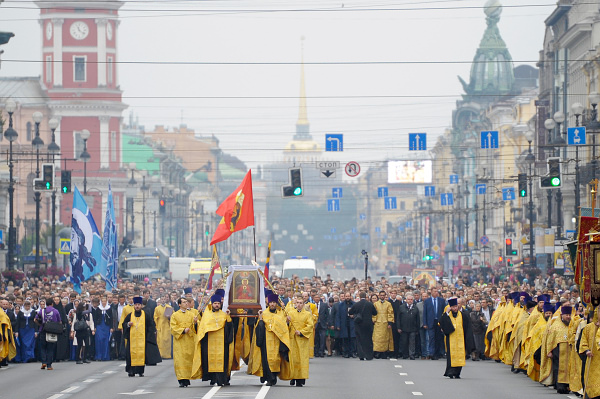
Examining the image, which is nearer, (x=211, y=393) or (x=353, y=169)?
(x=211, y=393)

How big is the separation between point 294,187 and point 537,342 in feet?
62.3

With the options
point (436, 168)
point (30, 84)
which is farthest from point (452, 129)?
point (30, 84)

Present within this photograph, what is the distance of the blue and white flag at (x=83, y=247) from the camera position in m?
40.5

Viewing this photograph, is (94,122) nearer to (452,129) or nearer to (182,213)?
(182,213)

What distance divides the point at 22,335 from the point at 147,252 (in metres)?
45.5

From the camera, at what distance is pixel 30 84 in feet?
361

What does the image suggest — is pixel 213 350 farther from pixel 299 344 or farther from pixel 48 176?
pixel 48 176

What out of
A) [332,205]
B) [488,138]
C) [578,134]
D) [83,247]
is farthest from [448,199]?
[83,247]

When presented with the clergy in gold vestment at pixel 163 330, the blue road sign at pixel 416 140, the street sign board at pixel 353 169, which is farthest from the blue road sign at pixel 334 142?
the clergy in gold vestment at pixel 163 330

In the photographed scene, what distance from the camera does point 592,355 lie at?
1894 centimetres

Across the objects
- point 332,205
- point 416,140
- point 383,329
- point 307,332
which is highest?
point 416,140

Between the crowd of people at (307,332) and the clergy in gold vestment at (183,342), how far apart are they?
16mm

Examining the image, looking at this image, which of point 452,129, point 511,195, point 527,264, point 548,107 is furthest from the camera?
point 452,129

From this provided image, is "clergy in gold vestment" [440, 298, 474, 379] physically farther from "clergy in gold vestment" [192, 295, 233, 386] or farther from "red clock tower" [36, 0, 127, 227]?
"red clock tower" [36, 0, 127, 227]
